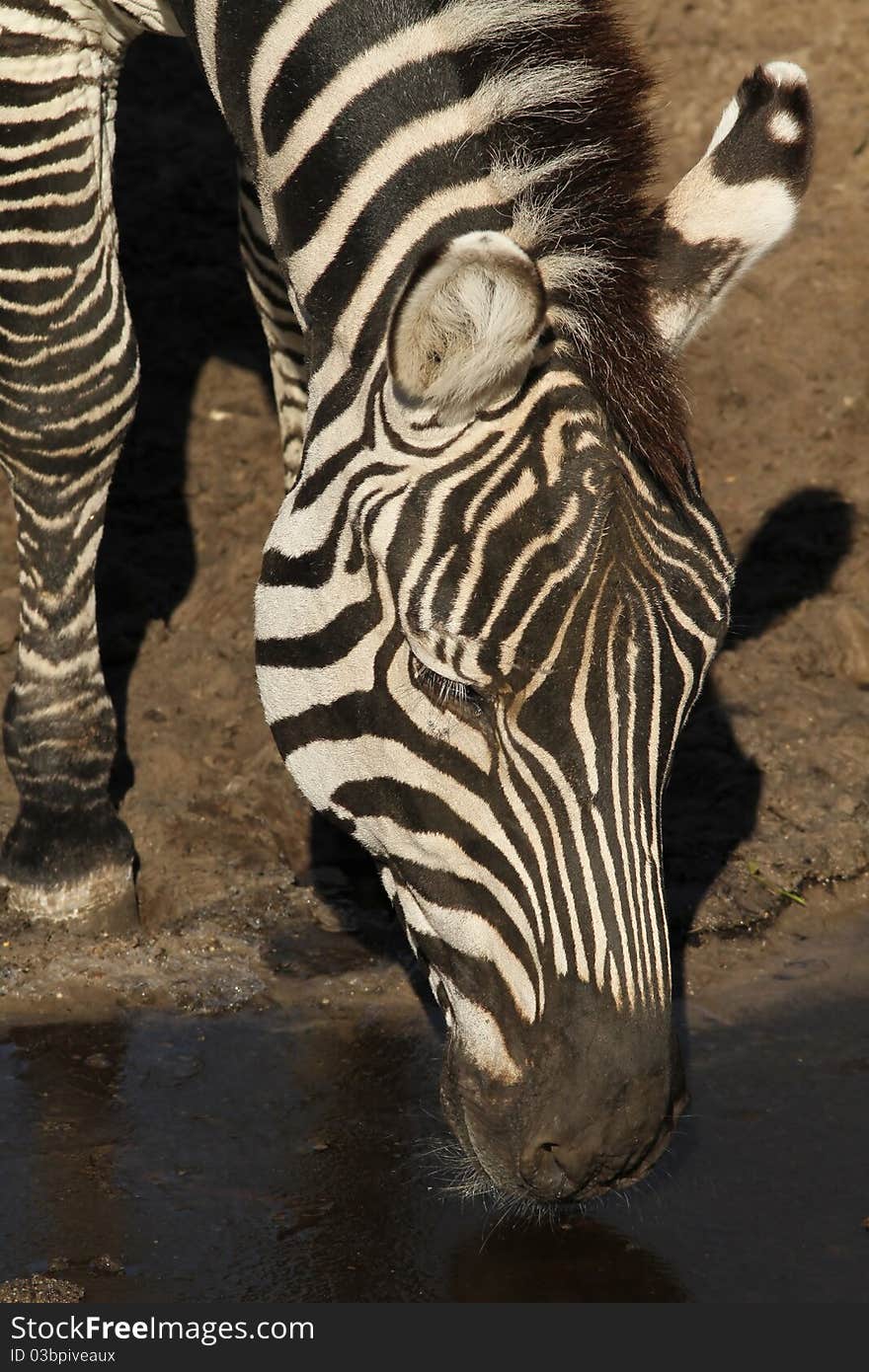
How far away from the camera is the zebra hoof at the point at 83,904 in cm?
569

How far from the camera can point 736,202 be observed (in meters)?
3.77

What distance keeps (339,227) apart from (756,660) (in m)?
3.47

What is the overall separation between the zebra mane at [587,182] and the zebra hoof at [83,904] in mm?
Result: 2981

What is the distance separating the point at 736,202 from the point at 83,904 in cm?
336

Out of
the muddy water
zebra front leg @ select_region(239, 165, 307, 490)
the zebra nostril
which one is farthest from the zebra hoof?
the zebra nostril

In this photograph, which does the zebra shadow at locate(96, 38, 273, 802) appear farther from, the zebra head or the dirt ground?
the zebra head

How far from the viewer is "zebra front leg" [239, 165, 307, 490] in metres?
6.35

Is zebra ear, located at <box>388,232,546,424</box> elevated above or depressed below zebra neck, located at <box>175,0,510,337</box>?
below

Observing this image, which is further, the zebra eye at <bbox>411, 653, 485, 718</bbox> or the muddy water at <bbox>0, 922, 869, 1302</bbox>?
the muddy water at <bbox>0, 922, 869, 1302</bbox>

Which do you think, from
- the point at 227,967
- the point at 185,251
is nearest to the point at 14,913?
the point at 227,967

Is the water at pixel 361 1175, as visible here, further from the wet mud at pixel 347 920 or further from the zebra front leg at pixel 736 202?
the zebra front leg at pixel 736 202

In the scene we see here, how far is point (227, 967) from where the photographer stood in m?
5.49

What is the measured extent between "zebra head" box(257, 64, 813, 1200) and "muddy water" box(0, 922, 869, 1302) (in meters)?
0.81

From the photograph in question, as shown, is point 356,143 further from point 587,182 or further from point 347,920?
point 347,920
